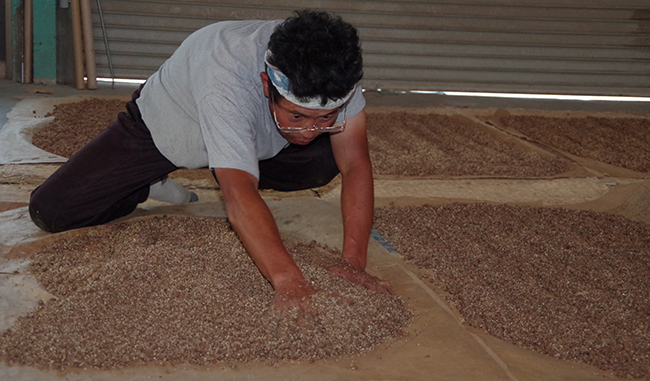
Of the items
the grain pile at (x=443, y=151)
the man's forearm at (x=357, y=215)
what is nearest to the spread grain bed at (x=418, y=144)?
the grain pile at (x=443, y=151)

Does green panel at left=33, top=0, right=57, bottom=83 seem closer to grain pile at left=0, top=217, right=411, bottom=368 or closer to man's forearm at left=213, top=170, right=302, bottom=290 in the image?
grain pile at left=0, top=217, right=411, bottom=368

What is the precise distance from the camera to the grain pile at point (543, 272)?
1830 mm

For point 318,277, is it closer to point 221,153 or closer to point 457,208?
point 221,153

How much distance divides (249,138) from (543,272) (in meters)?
1.25

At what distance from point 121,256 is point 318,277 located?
72 cm

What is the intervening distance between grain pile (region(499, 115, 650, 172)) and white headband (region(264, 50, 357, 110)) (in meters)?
2.83

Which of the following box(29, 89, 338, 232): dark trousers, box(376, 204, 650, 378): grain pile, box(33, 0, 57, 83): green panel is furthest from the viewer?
box(33, 0, 57, 83): green panel

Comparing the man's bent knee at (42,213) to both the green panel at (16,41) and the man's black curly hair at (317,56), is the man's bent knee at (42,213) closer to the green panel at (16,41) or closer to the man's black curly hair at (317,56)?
the man's black curly hair at (317,56)

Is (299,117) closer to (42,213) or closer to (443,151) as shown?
(42,213)

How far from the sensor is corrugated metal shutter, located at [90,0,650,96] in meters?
5.25

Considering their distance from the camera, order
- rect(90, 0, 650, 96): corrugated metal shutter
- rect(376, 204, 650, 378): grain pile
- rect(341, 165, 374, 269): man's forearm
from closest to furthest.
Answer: rect(376, 204, 650, 378): grain pile, rect(341, 165, 374, 269): man's forearm, rect(90, 0, 650, 96): corrugated metal shutter

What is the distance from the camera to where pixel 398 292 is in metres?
2.09

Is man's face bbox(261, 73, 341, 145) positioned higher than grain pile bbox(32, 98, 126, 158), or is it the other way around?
man's face bbox(261, 73, 341, 145)

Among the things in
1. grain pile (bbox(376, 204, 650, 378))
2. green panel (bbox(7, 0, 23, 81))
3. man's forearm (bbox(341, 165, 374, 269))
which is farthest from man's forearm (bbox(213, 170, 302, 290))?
green panel (bbox(7, 0, 23, 81))
